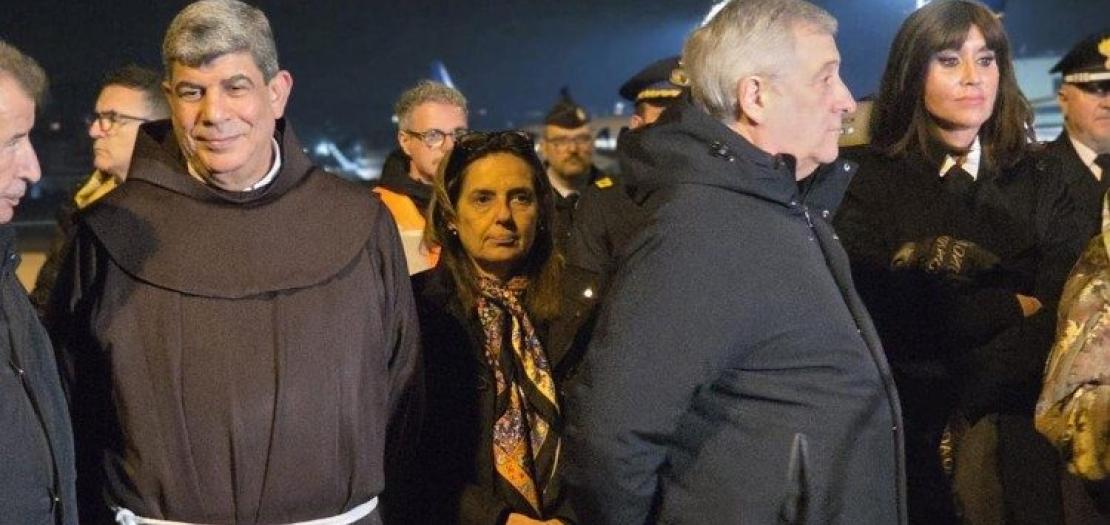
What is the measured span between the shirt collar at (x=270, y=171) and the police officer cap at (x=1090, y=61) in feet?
13.2

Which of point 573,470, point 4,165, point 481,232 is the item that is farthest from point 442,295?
point 4,165

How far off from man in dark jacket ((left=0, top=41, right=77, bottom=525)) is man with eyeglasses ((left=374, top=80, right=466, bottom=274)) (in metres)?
2.86

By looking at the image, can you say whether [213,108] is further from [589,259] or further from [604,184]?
[604,184]

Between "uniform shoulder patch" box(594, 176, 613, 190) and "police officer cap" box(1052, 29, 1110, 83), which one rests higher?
"police officer cap" box(1052, 29, 1110, 83)

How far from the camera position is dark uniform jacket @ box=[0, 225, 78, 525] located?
2441 millimetres

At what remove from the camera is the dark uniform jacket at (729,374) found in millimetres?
2412

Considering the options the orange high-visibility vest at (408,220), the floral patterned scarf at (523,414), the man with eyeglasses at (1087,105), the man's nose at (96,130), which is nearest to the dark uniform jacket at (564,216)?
the floral patterned scarf at (523,414)

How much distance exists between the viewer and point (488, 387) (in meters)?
3.33

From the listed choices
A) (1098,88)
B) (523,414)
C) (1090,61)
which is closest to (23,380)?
(523,414)

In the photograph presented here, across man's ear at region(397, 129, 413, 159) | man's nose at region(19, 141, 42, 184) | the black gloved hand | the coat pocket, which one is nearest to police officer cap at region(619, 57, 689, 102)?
man's ear at region(397, 129, 413, 159)

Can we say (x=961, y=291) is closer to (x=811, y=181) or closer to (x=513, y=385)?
(x=811, y=181)

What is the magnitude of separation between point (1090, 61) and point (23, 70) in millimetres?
4724

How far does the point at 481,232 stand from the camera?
3.53m

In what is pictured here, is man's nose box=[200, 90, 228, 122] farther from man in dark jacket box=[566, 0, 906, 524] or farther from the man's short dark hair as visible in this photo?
the man's short dark hair
